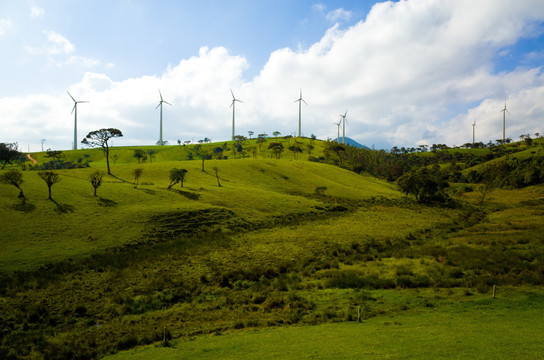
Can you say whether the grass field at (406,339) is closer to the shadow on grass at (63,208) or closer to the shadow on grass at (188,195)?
the shadow on grass at (63,208)

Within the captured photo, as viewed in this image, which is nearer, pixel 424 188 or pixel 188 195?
pixel 188 195

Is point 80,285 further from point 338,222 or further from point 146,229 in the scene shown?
point 338,222

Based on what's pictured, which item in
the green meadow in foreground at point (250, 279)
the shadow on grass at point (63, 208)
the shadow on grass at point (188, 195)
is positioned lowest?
the green meadow in foreground at point (250, 279)

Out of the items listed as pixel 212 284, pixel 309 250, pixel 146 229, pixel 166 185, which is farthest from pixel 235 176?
pixel 212 284

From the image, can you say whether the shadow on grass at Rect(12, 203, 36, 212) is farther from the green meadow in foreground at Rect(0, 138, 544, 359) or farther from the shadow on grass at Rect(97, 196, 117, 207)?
the shadow on grass at Rect(97, 196, 117, 207)

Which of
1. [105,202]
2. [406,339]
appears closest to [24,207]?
[105,202]

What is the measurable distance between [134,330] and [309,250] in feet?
85.2

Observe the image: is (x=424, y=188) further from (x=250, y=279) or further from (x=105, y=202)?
(x=105, y=202)

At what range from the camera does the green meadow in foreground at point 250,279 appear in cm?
1795

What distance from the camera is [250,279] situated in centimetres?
3278

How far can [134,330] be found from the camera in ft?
71.2

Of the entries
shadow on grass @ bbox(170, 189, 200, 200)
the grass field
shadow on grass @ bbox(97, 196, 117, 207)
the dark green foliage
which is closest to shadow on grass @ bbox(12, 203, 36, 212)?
shadow on grass @ bbox(97, 196, 117, 207)

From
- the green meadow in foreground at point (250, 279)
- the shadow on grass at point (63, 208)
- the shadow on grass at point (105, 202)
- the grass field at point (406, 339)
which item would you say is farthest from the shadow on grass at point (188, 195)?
the grass field at point (406, 339)

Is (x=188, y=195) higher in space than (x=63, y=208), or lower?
higher
